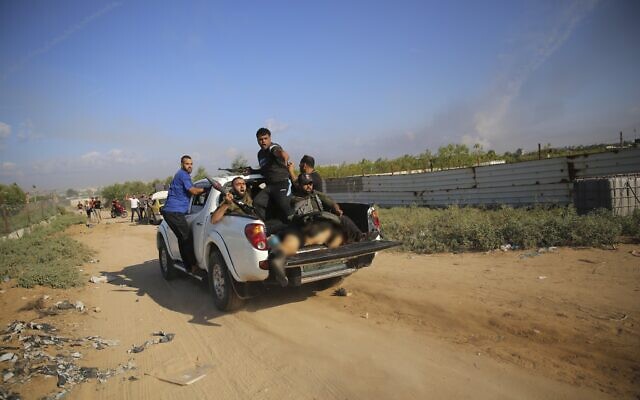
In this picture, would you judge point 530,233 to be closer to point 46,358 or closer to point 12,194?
point 46,358

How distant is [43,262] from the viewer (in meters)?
9.72

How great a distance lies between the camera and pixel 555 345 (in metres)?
3.72

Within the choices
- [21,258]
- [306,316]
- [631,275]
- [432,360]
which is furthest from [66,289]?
[631,275]

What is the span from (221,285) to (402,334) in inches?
104

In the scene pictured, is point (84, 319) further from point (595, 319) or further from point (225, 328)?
point (595, 319)

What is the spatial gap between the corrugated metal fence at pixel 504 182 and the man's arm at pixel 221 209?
9686mm

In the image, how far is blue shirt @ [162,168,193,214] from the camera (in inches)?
270

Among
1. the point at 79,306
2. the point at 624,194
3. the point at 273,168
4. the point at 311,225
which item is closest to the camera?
the point at 311,225

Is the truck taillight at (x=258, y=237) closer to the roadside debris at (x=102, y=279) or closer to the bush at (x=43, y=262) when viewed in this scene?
the bush at (x=43, y=262)

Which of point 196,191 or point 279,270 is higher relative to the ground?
point 196,191

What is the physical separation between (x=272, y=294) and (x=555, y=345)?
3878mm

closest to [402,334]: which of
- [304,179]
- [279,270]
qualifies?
[279,270]

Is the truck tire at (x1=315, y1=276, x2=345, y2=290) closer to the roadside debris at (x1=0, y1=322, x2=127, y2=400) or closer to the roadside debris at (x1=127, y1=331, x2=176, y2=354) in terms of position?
the roadside debris at (x1=127, y1=331, x2=176, y2=354)

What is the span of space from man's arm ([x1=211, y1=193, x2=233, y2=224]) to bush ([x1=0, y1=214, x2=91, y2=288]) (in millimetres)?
4143
